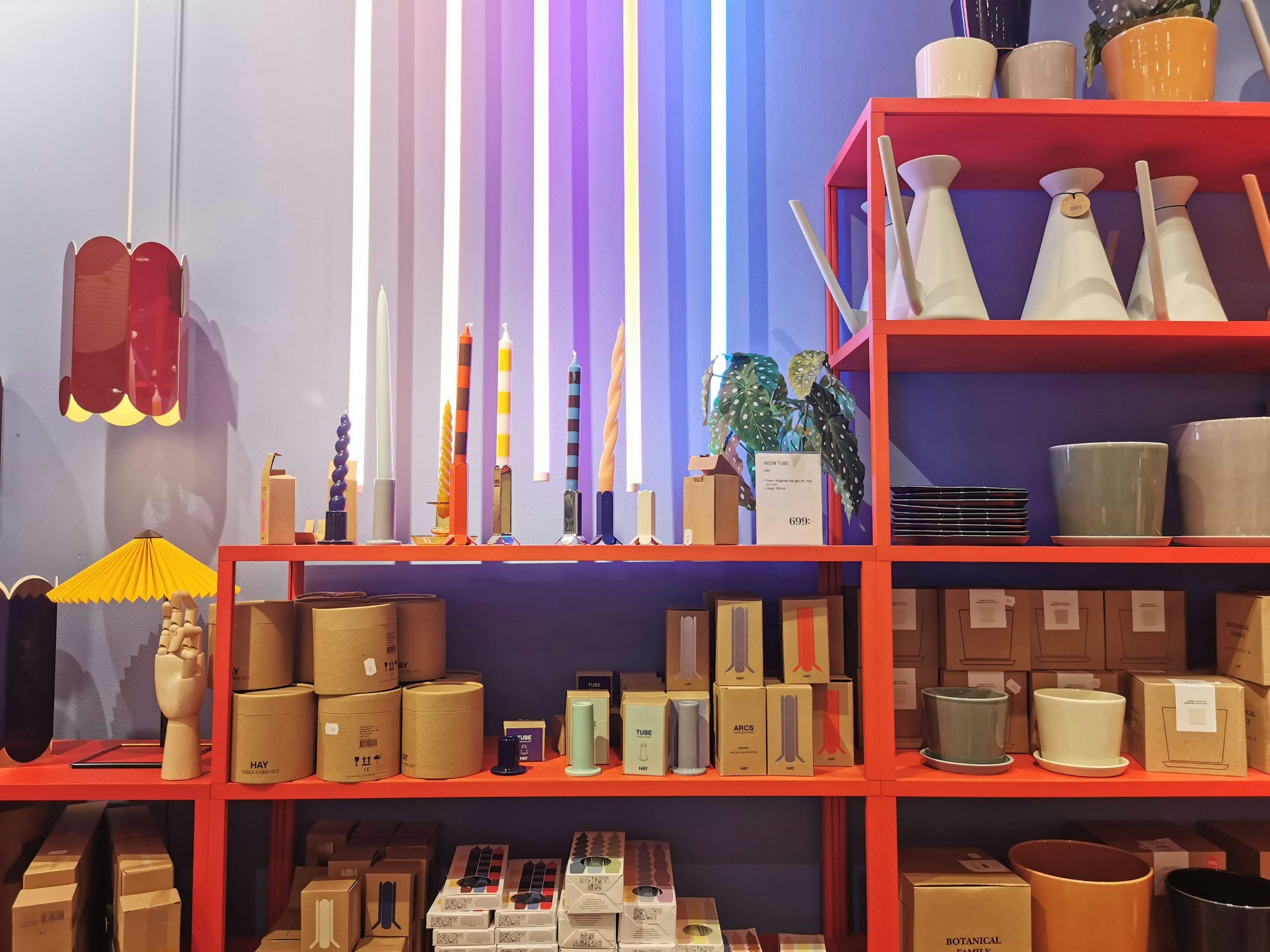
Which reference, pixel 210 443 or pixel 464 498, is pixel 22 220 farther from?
pixel 464 498

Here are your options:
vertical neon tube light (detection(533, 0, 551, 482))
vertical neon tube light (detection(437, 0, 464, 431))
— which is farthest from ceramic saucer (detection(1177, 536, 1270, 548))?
vertical neon tube light (detection(437, 0, 464, 431))

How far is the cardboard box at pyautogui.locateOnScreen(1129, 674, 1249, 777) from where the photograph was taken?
1.69 meters

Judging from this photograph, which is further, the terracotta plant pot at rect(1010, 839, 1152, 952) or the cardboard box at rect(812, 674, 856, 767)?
the cardboard box at rect(812, 674, 856, 767)

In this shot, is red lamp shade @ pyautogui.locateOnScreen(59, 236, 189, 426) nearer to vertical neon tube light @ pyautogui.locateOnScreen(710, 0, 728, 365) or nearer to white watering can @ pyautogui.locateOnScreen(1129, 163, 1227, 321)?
vertical neon tube light @ pyautogui.locateOnScreen(710, 0, 728, 365)

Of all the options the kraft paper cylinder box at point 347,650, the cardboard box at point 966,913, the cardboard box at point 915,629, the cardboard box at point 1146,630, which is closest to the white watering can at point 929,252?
the cardboard box at point 915,629

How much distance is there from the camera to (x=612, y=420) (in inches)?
70.1

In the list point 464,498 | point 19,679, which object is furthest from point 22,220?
point 464,498

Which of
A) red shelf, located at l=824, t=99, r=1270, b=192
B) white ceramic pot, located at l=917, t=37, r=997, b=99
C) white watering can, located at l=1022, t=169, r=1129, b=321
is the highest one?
white ceramic pot, located at l=917, t=37, r=997, b=99

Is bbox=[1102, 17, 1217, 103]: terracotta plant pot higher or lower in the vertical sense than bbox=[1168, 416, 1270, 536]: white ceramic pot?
higher

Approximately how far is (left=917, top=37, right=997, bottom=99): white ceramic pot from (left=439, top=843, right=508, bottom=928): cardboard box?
1.80 meters

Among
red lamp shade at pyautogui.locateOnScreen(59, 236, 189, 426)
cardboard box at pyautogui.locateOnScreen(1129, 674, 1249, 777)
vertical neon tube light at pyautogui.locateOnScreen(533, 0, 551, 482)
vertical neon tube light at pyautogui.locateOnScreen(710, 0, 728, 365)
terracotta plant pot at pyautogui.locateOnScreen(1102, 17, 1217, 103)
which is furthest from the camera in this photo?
vertical neon tube light at pyautogui.locateOnScreen(710, 0, 728, 365)

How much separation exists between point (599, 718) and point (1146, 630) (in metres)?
1.21

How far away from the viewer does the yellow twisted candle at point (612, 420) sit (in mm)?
1736

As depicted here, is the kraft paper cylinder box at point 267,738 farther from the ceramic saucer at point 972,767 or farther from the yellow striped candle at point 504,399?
the ceramic saucer at point 972,767
